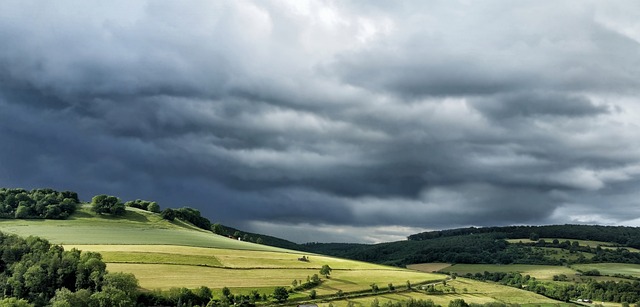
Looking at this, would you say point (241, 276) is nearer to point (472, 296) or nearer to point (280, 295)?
point (280, 295)

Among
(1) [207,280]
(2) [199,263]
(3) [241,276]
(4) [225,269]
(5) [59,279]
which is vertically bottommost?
(1) [207,280]

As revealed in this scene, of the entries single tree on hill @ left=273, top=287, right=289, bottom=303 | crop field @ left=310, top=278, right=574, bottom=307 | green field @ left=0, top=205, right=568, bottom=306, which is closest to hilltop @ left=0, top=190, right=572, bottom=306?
green field @ left=0, top=205, right=568, bottom=306

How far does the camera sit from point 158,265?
145m

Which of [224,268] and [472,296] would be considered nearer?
[224,268]

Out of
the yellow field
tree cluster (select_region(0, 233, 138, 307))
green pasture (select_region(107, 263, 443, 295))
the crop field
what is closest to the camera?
tree cluster (select_region(0, 233, 138, 307))

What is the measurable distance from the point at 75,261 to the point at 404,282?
8767 centimetres

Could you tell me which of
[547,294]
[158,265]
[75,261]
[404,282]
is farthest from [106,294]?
[547,294]

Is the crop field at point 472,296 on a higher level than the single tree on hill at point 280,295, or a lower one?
lower

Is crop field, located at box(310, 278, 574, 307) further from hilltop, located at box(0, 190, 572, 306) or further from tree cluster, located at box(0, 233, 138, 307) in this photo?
tree cluster, located at box(0, 233, 138, 307)

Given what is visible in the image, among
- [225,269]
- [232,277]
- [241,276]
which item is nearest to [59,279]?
[232,277]

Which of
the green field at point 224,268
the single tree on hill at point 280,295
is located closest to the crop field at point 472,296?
the green field at point 224,268

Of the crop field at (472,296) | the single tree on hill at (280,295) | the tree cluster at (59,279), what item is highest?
the tree cluster at (59,279)

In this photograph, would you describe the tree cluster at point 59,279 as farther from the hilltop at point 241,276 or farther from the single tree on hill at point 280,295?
the single tree on hill at point 280,295

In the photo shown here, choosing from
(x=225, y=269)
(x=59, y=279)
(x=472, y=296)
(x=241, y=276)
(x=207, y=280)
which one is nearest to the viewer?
(x=59, y=279)
